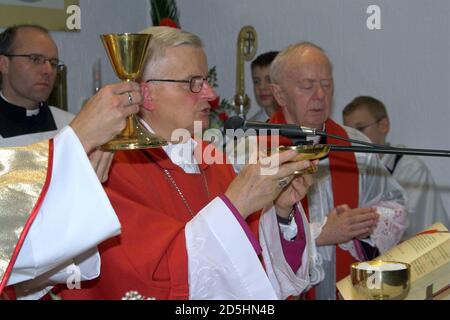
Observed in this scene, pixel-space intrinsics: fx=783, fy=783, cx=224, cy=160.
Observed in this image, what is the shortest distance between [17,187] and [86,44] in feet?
13.7

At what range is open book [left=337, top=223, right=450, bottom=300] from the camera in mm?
1938

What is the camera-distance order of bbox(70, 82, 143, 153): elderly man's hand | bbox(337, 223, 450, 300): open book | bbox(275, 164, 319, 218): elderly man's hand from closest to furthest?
bbox(70, 82, 143, 153): elderly man's hand → bbox(337, 223, 450, 300): open book → bbox(275, 164, 319, 218): elderly man's hand

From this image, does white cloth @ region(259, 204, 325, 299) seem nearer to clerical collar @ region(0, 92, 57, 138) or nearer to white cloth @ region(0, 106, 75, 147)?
white cloth @ region(0, 106, 75, 147)

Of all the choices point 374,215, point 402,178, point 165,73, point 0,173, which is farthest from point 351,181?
point 0,173

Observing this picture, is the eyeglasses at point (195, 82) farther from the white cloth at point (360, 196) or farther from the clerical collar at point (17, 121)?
the clerical collar at point (17, 121)

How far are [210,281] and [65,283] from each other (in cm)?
43

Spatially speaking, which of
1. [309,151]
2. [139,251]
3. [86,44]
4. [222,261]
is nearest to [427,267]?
[309,151]

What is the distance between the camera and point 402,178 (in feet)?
16.8

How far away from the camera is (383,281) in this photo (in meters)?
1.84

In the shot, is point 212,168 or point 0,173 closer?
point 0,173

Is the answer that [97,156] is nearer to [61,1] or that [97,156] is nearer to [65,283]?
[65,283]

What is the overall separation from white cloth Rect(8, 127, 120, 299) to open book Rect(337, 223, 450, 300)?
2.12ft

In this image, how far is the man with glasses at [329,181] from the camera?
3.85m

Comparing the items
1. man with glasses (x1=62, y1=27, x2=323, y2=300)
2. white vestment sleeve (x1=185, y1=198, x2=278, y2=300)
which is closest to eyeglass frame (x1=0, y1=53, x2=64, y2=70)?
man with glasses (x1=62, y1=27, x2=323, y2=300)
